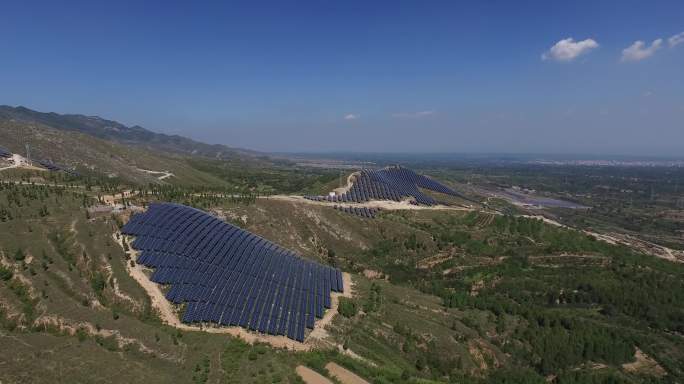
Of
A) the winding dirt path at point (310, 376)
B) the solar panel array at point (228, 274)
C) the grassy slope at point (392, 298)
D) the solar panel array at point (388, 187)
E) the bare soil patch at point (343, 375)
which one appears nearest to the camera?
the winding dirt path at point (310, 376)

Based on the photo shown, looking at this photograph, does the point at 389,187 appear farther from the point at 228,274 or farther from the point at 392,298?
the point at 228,274

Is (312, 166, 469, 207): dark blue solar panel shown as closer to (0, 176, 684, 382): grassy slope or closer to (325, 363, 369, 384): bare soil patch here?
(0, 176, 684, 382): grassy slope

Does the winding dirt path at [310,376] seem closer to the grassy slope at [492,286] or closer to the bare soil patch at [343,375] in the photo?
the bare soil patch at [343,375]

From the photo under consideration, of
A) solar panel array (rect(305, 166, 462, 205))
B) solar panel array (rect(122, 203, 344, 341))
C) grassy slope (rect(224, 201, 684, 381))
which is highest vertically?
solar panel array (rect(305, 166, 462, 205))

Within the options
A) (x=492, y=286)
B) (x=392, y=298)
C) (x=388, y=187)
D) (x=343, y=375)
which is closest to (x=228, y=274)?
(x=343, y=375)

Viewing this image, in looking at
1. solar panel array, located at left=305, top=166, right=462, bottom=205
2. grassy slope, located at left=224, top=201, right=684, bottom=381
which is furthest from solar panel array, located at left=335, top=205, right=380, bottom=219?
solar panel array, located at left=305, top=166, right=462, bottom=205

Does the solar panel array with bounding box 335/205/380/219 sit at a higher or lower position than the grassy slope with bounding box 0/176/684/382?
higher

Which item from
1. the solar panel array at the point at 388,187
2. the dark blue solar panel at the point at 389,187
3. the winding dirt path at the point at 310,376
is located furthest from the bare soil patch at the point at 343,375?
the solar panel array at the point at 388,187
